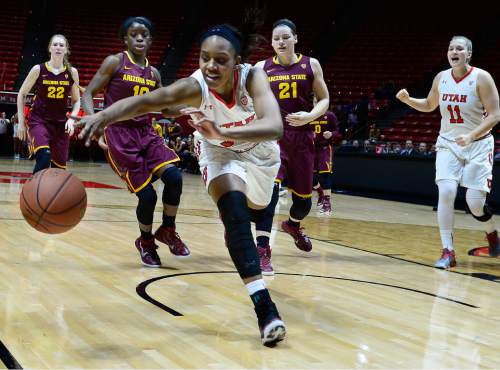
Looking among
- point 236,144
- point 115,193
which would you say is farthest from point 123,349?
point 115,193

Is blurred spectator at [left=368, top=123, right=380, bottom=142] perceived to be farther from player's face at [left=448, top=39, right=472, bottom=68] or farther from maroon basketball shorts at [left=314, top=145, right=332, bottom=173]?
player's face at [left=448, top=39, right=472, bottom=68]

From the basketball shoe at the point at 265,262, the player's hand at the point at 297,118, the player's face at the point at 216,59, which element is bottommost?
the basketball shoe at the point at 265,262

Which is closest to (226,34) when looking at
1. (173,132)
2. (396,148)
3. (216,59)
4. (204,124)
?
(216,59)

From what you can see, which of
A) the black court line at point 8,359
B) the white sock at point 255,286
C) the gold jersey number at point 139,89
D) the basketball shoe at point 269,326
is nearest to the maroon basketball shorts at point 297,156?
the gold jersey number at point 139,89

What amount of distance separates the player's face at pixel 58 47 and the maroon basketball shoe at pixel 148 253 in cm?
286

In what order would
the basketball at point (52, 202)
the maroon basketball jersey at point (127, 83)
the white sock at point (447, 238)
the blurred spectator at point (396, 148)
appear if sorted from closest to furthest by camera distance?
the basketball at point (52, 202)
the maroon basketball jersey at point (127, 83)
the white sock at point (447, 238)
the blurred spectator at point (396, 148)

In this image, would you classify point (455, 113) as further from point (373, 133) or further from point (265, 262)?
point (373, 133)

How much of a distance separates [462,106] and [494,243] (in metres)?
1.36

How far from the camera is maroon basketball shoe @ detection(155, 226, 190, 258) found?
544 cm

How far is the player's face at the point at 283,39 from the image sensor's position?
18.1ft

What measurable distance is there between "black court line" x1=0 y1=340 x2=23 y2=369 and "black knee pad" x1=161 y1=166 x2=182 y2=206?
243 cm

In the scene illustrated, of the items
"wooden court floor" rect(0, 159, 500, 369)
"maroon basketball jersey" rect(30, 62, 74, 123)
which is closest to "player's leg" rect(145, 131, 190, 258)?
"wooden court floor" rect(0, 159, 500, 369)

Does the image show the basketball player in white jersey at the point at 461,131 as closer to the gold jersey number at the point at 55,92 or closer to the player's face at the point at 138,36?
the player's face at the point at 138,36

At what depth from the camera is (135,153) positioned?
524cm
